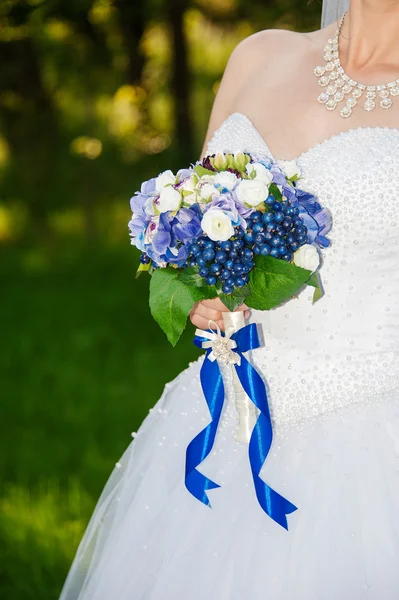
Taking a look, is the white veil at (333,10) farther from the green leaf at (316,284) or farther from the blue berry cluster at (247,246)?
the blue berry cluster at (247,246)

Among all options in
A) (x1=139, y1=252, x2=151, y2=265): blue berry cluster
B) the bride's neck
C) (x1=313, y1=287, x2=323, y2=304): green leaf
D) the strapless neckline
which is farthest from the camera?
the bride's neck

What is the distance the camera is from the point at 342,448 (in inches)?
93.8

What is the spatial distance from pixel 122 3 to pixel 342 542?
8.53 metres

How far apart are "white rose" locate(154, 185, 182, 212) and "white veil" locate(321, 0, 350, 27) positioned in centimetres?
132

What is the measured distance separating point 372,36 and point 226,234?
3.78 feet

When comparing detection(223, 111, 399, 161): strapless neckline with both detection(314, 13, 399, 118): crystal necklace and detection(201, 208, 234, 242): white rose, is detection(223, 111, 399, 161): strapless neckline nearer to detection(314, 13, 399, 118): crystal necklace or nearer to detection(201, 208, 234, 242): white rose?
detection(314, 13, 399, 118): crystal necklace

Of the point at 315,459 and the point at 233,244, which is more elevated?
the point at 233,244

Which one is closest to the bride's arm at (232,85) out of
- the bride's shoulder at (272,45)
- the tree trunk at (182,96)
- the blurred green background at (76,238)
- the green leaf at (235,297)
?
the bride's shoulder at (272,45)

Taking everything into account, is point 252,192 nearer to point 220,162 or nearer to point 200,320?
point 220,162

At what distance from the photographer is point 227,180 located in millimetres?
2051

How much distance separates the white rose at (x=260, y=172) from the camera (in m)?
2.05

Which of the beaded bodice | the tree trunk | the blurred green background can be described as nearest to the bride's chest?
the beaded bodice

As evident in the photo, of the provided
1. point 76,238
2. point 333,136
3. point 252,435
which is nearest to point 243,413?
point 252,435

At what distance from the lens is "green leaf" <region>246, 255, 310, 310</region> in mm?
2074
